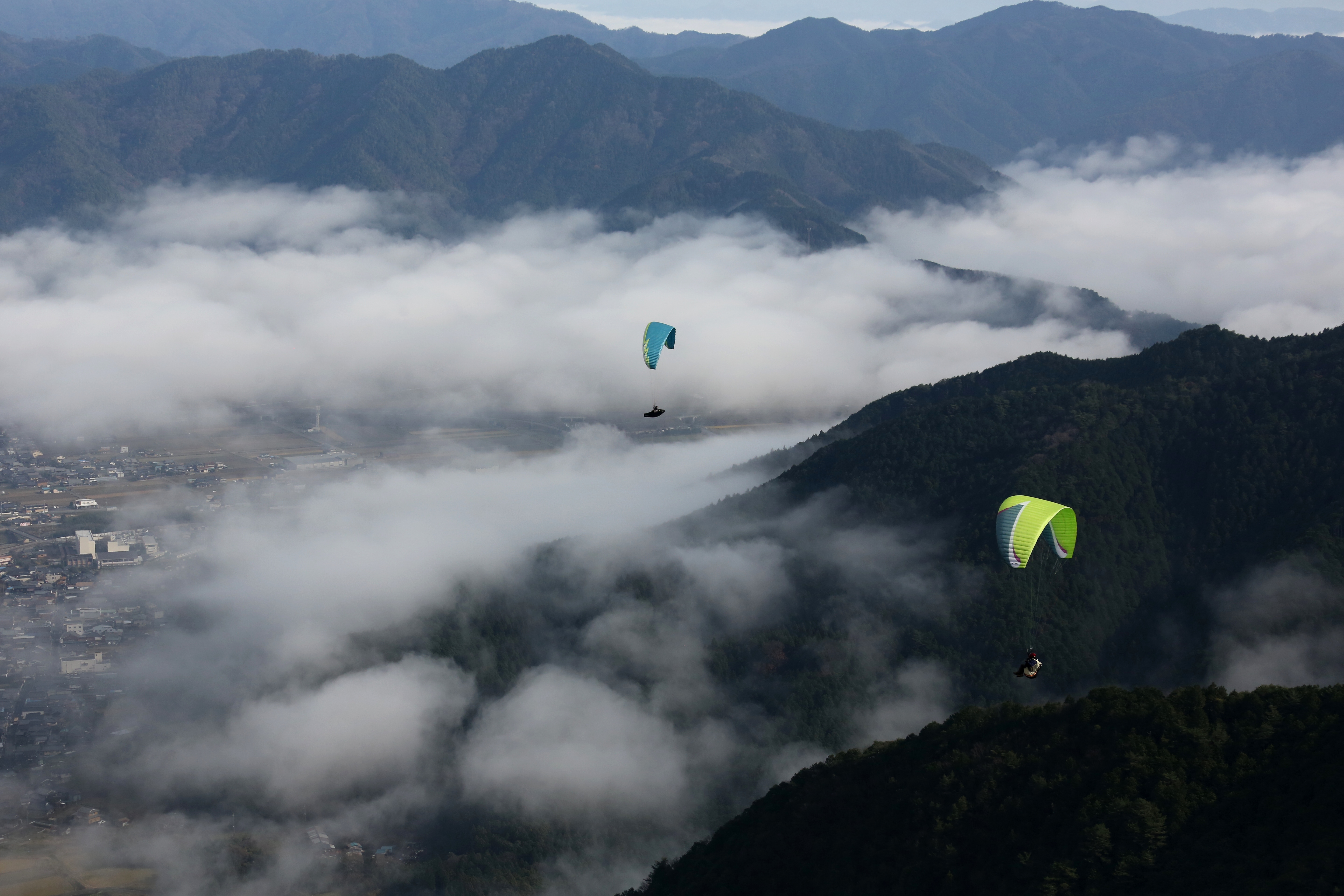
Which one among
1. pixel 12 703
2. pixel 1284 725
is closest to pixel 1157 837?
pixel 1284 725

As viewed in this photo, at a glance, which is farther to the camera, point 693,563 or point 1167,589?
point 693,563

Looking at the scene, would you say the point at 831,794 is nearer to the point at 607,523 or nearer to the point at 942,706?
the point at 942,706

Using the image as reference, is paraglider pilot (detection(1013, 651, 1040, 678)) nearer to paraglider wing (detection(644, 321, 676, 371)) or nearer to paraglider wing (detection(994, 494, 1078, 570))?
paraglider wing (detection(994, 494, 1078, 570))

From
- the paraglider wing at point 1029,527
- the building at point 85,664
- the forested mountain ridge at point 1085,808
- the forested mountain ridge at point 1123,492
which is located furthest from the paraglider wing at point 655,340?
the building at point 85,664

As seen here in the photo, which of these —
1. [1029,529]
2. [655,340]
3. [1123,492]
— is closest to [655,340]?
[655,340]

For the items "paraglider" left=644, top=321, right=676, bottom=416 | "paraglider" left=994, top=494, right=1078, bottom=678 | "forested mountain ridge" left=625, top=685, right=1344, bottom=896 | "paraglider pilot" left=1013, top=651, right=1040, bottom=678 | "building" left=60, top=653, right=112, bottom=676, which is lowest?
"forested mountain ridge" left=625, top=685, right=1344, bottom=896

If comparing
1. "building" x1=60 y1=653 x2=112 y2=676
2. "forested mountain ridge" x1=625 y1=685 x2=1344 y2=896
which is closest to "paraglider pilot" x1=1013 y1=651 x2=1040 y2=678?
"forested mountain ridge" x1=625 y1=685 x2=1344 y2=896

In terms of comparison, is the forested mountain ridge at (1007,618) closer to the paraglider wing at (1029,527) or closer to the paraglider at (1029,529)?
the paraglider at (1029,529)
